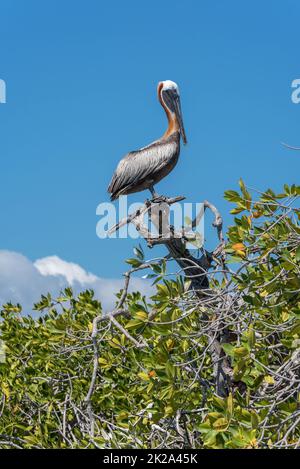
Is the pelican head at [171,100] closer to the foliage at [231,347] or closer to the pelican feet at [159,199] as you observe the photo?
the pelican feet at [159,199]

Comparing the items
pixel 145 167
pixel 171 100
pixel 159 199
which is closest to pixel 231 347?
pixel 159 199

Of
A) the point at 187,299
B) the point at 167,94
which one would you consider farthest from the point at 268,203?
the point at 167,94

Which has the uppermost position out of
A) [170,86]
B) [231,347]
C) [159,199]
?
[170,86]

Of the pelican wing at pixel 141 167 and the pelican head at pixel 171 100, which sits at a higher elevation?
the pelican head at pixel 171 100

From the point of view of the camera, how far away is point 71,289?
9719mm

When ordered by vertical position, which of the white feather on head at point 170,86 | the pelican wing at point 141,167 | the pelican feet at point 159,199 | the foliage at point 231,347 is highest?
the white feather on head at point 170,86

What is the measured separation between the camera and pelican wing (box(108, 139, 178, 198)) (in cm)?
1036

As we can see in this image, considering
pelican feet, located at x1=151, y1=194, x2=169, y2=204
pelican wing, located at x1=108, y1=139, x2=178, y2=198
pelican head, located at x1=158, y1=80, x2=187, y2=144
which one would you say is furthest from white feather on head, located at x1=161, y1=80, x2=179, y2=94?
pelican feet, located at x1=151, y1=194, x2=169, y2=204

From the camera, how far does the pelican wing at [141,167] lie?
1036 centimetres

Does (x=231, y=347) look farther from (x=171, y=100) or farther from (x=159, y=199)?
(x=171, y=100)

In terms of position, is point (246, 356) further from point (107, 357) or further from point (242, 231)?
point (107, 357)

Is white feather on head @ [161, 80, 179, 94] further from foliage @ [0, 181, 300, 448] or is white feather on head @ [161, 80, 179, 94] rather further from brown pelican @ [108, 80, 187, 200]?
foliage @ [0, 181, 300, 448]

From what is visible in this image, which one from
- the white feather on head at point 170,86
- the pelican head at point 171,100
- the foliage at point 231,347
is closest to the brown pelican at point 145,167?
the pelican head at point 171,100

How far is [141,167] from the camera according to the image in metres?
Result: 10.4
